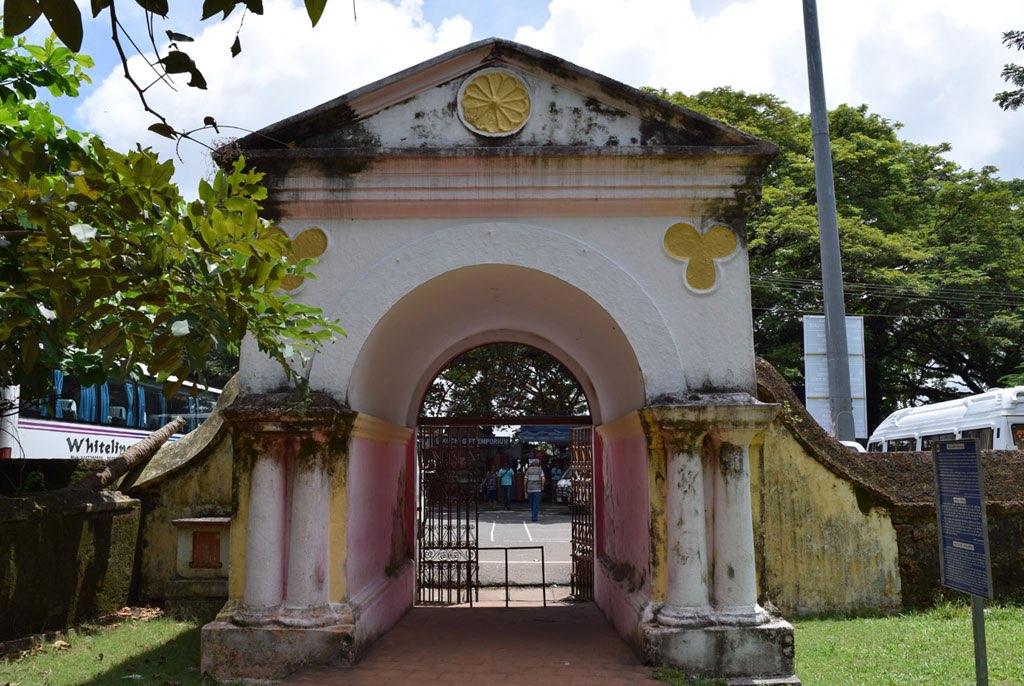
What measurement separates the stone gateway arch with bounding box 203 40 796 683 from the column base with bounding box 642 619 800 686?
27 millimetres

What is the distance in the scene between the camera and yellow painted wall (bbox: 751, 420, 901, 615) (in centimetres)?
853

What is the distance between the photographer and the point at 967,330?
21.6m

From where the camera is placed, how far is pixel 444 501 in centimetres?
994

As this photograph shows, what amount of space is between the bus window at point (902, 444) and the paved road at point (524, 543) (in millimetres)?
6499

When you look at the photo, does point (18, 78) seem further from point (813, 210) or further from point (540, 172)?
point (813, 210)

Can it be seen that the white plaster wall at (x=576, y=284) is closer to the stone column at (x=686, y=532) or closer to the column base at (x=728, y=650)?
the stone column at (x=686, y=532)

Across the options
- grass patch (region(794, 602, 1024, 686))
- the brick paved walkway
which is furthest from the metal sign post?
the brick paved walkway

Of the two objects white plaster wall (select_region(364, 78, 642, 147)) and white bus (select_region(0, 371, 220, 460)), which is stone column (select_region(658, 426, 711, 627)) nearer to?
white plaster wall (select_region(364, 78, 642, 147))

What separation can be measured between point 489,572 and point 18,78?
8.46 meters

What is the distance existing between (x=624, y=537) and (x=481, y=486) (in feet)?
19.3

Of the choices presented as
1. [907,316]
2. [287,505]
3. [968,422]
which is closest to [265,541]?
[287,505]

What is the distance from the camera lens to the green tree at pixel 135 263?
3.55 m

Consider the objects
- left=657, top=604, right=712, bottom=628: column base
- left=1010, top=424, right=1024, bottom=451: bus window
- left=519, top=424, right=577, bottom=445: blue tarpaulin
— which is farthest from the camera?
left=519, top=424, right=577, bottom=445: blue tarpaulin

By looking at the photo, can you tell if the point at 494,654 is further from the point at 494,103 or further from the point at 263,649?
the point at 494,103
